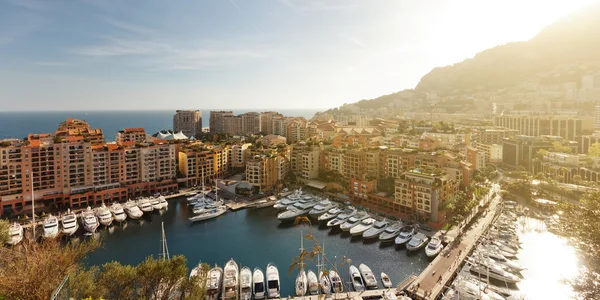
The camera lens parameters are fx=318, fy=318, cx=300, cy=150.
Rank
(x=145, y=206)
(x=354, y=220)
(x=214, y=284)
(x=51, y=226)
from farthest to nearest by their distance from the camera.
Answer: (x=145, y=206) → (x=354, y=220) → (x=51, y=226) → (x=214, y=284)

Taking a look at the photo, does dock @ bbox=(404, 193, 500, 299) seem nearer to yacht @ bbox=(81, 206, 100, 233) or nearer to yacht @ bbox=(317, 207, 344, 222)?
yacht @ bbox=(317, 207, 344, 222)

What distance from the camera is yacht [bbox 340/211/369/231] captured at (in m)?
19.7

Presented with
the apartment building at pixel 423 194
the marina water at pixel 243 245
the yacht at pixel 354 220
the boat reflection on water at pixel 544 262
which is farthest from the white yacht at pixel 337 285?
the apartment building at pixel 423 194

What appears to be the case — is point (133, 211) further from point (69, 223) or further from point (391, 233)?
point (391, 233)

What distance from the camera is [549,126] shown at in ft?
141

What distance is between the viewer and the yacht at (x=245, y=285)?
12789 millimetres

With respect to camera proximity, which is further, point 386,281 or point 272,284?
point 386,281

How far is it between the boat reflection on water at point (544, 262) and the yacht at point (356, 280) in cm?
684

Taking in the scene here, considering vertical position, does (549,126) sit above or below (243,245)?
above

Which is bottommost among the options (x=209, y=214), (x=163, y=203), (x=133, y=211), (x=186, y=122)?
(x=209, y=214)

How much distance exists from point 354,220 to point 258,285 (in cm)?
878

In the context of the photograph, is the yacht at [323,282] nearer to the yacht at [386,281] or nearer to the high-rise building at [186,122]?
the yacht at [386,281]

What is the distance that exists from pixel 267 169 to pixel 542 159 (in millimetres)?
26779

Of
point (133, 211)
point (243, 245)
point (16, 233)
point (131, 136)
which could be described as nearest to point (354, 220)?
point (243, 245)
